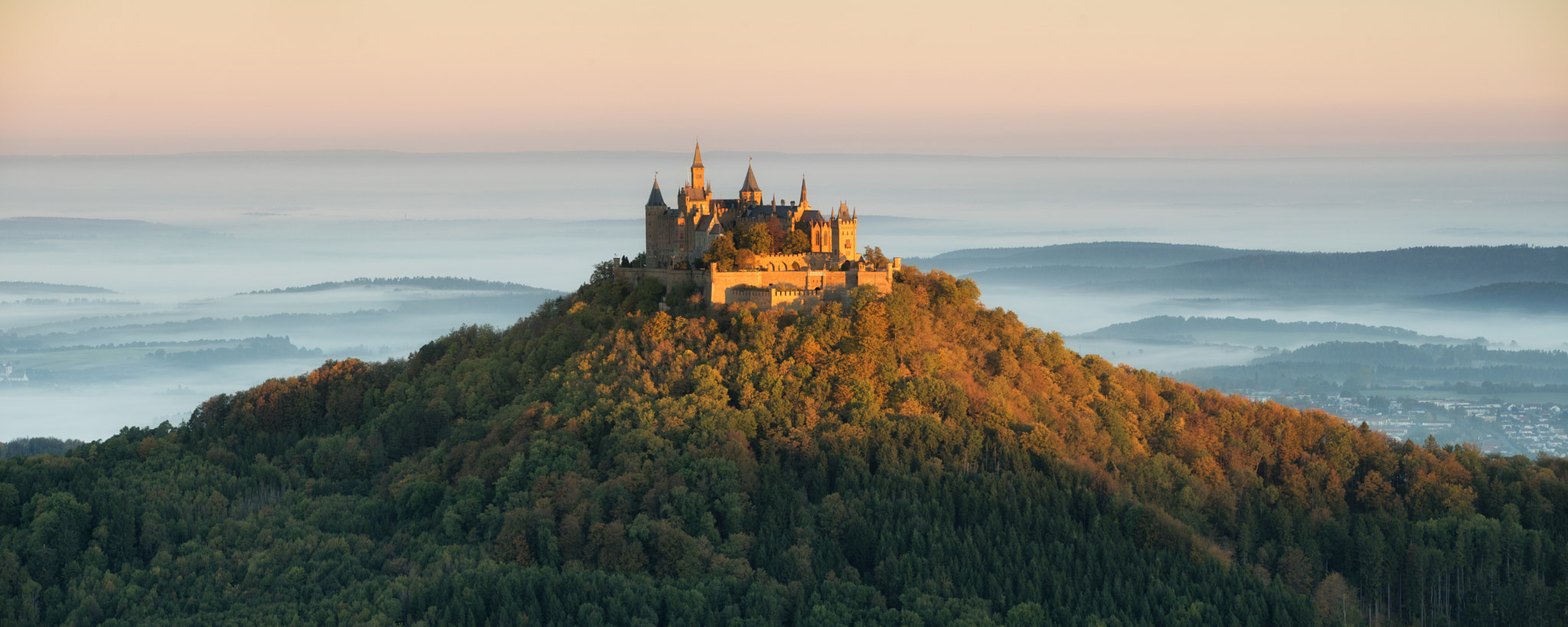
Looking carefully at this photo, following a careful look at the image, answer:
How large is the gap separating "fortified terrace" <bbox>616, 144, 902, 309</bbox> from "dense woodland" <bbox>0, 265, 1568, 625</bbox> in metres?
1.52

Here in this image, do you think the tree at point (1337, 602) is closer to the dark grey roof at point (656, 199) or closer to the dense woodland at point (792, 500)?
the dense woodland at point (792, 500)

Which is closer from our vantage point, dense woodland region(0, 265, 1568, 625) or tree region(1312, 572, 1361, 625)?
dense woodland region(0, 265, 1568, 625)

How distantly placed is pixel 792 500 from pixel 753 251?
1741cm

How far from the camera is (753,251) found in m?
89.6

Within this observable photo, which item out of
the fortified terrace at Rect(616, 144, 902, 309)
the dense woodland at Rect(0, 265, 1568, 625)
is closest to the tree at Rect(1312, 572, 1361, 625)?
the dense woodland at Rect(0, 265, 1568, 625)

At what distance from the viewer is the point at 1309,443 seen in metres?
93.1

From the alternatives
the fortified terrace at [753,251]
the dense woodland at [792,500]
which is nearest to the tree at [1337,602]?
the dense woodland at [792,500]

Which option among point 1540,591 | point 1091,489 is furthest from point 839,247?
point 1540,591

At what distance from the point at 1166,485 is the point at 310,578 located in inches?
1762

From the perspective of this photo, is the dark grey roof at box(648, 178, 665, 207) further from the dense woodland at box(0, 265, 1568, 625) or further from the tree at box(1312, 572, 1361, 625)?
the tree at box(1312, 572, 1361, 625)

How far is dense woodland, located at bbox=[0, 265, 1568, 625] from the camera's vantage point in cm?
7319

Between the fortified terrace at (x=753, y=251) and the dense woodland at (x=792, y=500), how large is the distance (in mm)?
1524

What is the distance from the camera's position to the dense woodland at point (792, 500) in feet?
240

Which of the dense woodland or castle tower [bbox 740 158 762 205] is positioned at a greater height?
castle tower [bbox 740 158 762 205]
